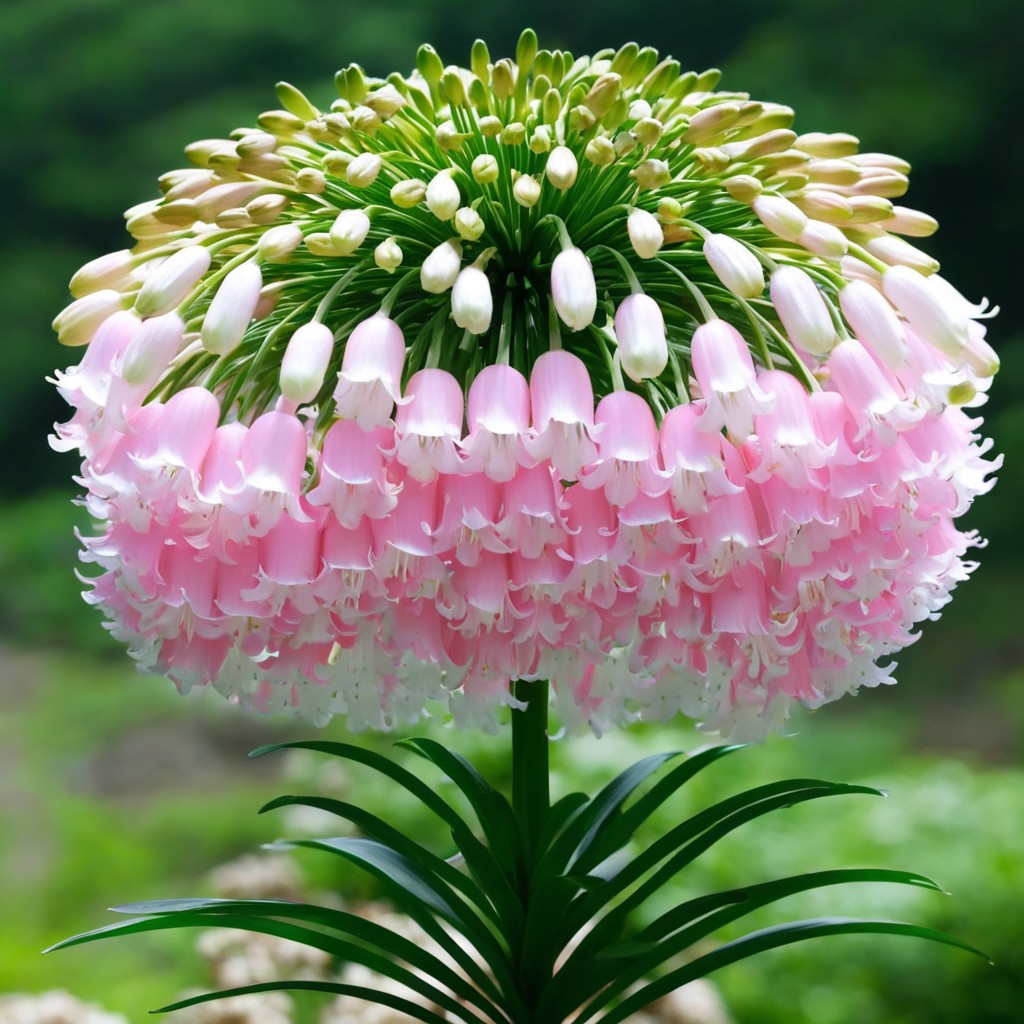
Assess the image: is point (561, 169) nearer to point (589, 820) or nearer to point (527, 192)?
point (527, 192)

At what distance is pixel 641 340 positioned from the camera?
686mm

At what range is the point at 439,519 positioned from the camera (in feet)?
2.26

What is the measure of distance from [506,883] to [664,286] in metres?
0.42

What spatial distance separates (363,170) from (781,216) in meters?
0.24

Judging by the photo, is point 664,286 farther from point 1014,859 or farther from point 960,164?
point 960,164

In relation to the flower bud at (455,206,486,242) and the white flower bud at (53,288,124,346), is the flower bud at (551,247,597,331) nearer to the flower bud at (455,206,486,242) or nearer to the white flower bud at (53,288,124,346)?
the flower bud at (455,206,486,242)

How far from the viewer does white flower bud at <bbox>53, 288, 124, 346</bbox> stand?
30.1 inches

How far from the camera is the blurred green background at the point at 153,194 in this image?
4211mm

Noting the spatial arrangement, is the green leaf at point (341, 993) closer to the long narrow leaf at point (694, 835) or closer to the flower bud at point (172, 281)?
the long narrow leaf at point (694, 835)

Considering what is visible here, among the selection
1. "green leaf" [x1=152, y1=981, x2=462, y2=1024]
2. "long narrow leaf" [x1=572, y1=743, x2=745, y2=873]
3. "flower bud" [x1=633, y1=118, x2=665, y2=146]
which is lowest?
"green leaf" [x1=152, y1=981, x2=462, y2=1024]

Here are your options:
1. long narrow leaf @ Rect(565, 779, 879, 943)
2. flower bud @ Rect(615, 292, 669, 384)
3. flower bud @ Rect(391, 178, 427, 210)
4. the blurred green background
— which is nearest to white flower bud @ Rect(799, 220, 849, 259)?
flower bud @ Rect(615, 292, 669, 384)

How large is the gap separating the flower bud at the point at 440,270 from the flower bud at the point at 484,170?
1.9 inches

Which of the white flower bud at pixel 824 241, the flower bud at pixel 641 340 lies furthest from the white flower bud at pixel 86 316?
the white flower bud at pixel 824 241

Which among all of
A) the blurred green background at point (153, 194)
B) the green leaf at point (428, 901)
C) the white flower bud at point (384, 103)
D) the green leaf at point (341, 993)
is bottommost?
the green leaf at point (341, 993)
